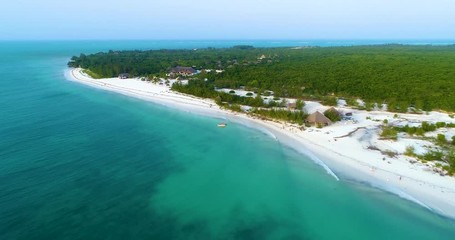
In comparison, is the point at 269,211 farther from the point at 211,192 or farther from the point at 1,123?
the point at 1,123

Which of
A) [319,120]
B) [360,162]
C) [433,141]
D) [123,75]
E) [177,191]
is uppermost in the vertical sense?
[123,75]

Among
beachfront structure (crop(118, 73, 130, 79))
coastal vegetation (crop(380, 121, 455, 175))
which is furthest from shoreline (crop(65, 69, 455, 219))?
beachfront structure (crop(118, 73, 130, 79))

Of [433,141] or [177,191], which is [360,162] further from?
[177,191]

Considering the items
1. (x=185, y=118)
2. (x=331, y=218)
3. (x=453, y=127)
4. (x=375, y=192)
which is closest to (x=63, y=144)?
(x=185, y=118)

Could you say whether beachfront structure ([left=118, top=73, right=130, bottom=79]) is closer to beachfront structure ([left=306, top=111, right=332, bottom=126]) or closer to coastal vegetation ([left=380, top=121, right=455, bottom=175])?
beachfront structure ([left=306, top=111, right=332, bottom=126])

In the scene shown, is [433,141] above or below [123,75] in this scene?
below

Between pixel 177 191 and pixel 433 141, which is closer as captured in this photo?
pixel 177 191

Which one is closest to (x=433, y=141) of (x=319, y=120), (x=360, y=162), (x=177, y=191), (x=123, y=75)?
(x=360, y=162)
